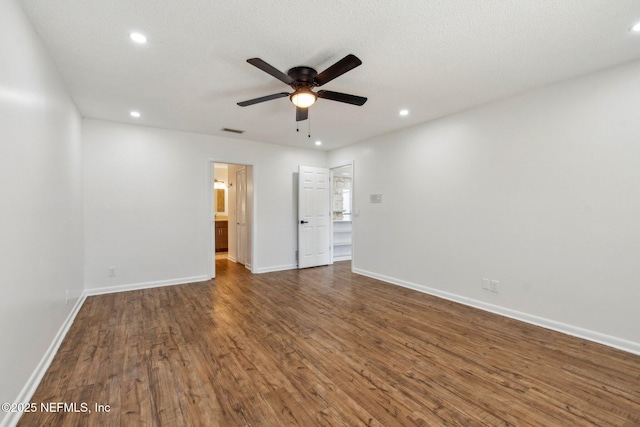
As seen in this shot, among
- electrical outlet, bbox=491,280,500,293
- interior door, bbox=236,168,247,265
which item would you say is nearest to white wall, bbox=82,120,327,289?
interior door, bbox=236,168,247,265

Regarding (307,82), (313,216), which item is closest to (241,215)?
(313,216)

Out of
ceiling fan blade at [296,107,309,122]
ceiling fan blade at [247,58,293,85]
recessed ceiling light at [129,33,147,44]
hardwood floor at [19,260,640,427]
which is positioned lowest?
hardwood floor at [19,260,640,427]

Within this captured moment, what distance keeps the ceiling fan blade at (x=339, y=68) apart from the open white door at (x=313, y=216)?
3.33 meters

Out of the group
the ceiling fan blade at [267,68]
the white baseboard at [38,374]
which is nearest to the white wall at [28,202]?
the white baseboard at [38,374]

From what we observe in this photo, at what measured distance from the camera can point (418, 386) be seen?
6.65 feet

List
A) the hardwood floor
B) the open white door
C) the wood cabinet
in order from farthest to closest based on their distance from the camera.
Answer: the wood cabinet → the open white door → the hardwood floor

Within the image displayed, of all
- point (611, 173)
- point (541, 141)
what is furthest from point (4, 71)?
point (611, 173)

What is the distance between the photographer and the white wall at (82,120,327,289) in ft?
13.9

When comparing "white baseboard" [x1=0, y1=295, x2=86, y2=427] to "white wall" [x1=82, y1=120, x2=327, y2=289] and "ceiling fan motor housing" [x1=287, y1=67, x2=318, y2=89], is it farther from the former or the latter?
"ceiling fan motor housing" [x1=287, y1=67, x2=318, y2=89]

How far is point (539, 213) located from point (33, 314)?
15.0ft

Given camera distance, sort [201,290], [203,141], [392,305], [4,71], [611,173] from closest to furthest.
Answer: [4,71]
[611,173]
[392,305]
[201,290]
[203,141]

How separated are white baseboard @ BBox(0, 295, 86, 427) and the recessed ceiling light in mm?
2541

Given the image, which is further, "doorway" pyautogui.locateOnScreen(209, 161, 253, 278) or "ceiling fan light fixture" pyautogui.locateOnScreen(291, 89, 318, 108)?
"doorway" pyautogui.locateOnScreen(209, 161, 253, 278)

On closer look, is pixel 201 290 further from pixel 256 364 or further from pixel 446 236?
pixel 446 236
